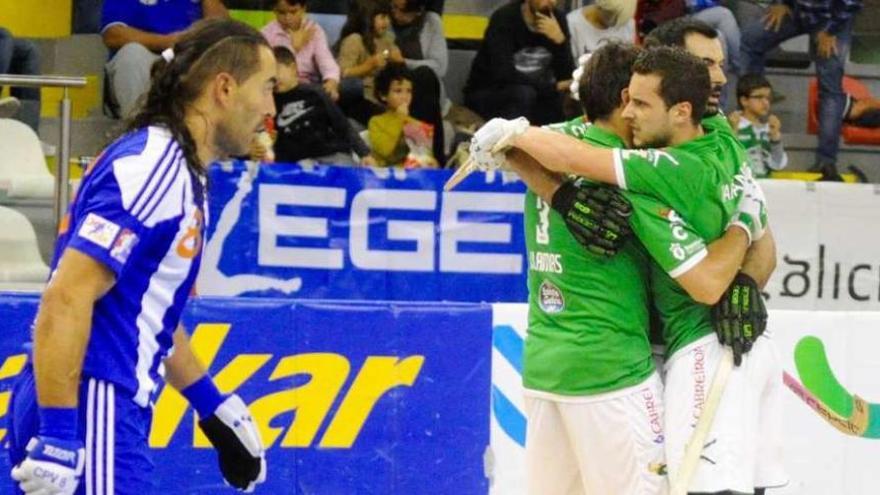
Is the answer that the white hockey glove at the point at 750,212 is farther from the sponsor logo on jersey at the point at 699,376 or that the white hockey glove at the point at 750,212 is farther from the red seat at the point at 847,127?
the red seat at the point at 847,127

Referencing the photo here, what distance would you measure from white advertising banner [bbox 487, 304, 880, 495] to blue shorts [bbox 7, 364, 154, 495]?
451 centimetres

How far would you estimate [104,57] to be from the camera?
1148 cm

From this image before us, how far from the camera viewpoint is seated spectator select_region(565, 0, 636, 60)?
1172 cm

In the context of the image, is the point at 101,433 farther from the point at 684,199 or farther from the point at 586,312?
the point at 684,199

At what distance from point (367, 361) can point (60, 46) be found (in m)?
4.93

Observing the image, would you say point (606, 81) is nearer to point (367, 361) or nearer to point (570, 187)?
point (570, 187)

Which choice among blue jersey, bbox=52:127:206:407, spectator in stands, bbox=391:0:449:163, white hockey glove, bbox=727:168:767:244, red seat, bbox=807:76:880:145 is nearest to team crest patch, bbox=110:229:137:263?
blue jersey, bbox=52:127:206:407

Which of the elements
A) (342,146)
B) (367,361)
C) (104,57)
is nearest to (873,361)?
(367,361)

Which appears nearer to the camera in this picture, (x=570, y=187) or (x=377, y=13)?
(x=570, y=187)

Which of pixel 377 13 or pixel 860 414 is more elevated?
pixel 377 13

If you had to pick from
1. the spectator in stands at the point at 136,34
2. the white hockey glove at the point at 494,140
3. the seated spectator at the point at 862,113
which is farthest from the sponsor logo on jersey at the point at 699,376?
the seated spectator at the point at 862,113

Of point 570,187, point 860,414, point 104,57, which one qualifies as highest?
point 570,187

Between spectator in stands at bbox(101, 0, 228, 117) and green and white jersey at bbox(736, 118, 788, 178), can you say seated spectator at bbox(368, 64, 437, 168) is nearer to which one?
spectator in stands at bbox(101, 0, 228, 117)

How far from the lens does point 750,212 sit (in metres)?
5.40
